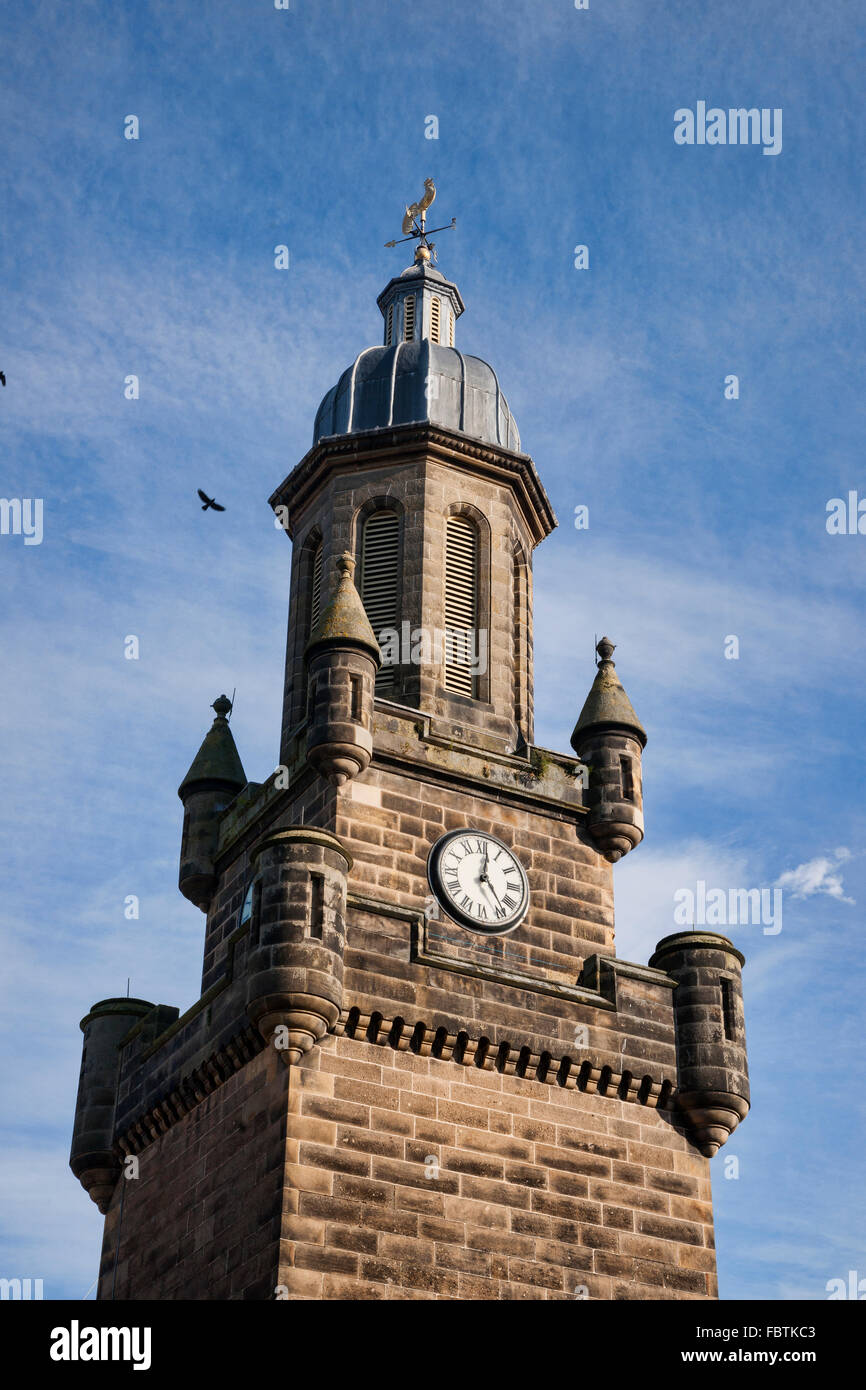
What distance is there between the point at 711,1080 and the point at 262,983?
25.9 ft

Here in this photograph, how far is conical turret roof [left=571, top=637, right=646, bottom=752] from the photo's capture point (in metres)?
38.3

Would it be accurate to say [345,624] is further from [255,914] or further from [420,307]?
[420,307]

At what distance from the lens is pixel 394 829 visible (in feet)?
116

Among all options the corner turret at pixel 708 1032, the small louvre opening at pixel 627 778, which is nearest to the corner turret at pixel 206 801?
the small louvre opening at pixel 627 778

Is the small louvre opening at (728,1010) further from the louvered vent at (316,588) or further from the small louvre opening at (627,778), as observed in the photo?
the louvered vent at (316,588)

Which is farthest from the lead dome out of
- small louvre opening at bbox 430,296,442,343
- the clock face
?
the clock face

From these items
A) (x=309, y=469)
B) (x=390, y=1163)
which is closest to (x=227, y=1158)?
(x=390, y=1163)

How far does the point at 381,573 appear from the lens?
39.0m

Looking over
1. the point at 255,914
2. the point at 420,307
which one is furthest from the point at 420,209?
the point at 255,914

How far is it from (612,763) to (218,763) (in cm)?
A: 771

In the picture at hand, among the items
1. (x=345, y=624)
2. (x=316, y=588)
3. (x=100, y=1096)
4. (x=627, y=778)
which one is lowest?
(x=100, y=1096)

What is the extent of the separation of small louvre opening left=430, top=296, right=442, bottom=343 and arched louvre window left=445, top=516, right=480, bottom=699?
562cm
